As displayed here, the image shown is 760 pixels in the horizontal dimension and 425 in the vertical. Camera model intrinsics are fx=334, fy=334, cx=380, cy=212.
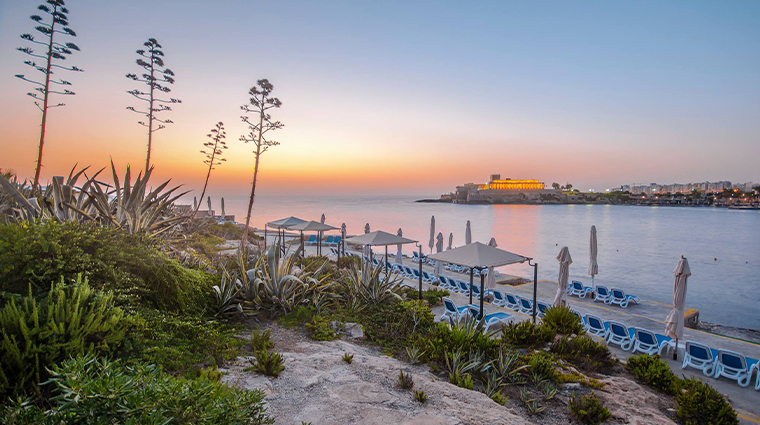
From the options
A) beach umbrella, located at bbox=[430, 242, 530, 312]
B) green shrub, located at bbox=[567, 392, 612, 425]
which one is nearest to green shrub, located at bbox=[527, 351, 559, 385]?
green shrub, located at bbox=[567, 392, 612, 425]

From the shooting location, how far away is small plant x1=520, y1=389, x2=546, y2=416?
3383 mm

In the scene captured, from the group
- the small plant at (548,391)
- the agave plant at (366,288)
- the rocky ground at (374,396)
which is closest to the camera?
the rocky ground at (374,396)

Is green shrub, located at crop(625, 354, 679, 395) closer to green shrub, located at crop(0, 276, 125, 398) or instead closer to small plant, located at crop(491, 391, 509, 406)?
small plant, located at crop(491, 391, 509, 406)

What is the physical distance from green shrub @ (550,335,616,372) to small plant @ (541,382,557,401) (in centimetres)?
151

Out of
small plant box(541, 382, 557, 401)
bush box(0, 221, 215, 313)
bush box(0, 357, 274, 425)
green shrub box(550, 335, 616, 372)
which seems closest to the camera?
bush box(0, 357, 274, 425)

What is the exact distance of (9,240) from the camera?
10.4ft

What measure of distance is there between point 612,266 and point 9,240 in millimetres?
29832

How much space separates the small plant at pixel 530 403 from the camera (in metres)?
3.38

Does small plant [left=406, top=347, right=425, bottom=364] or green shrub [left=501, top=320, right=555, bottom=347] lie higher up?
small plant [left=406, top=347, right=425, bottom=364]

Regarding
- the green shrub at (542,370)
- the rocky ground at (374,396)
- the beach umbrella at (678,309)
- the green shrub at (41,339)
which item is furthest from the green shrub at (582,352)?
the green shrub at (41,339)

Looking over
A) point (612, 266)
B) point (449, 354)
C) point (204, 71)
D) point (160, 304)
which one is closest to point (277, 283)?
point (160, 304)

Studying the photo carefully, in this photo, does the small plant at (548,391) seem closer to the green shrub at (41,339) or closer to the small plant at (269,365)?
the small plant at (269,365)

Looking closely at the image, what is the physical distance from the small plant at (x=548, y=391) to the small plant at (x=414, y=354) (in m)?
1.42

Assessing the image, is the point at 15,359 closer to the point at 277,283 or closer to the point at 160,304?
the point at 160,304
